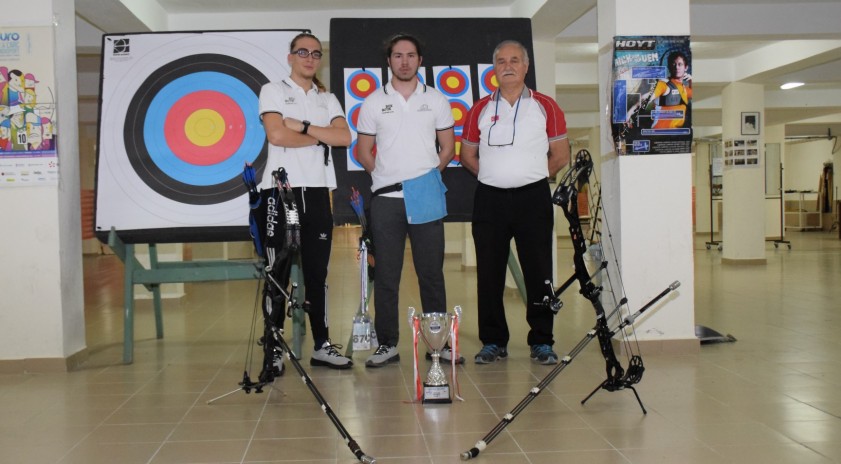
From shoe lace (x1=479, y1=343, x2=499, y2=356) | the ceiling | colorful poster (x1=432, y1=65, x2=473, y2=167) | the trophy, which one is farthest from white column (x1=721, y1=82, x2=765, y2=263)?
the trophy

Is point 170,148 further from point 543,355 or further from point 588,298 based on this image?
point 588,298

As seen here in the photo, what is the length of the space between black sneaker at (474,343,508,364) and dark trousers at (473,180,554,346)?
0.10ft

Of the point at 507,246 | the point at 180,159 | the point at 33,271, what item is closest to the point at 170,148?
the point at 180,159

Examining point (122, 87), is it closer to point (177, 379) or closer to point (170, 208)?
point (170, 208)

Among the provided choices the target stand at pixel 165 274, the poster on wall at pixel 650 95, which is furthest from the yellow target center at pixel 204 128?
the poster on wall at pixel 650 95

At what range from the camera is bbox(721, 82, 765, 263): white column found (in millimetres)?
11117

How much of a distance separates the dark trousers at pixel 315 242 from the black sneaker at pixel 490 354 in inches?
31.0

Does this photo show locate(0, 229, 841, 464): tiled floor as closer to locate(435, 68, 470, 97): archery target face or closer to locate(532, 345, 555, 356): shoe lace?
locate(532, 345, 555, 356): shoe lace

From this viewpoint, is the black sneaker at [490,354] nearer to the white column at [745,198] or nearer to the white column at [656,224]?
the white column at [656,224]

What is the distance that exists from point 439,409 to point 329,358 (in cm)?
100

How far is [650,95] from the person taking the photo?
4.55 meters

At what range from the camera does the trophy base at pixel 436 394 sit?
345 centimetres

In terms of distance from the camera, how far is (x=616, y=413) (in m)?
3.27

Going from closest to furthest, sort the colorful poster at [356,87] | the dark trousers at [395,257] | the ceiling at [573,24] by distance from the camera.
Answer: the dark trousers at [395,257] → the colorful poster at [356,87] → the ceiling at [573,24]
